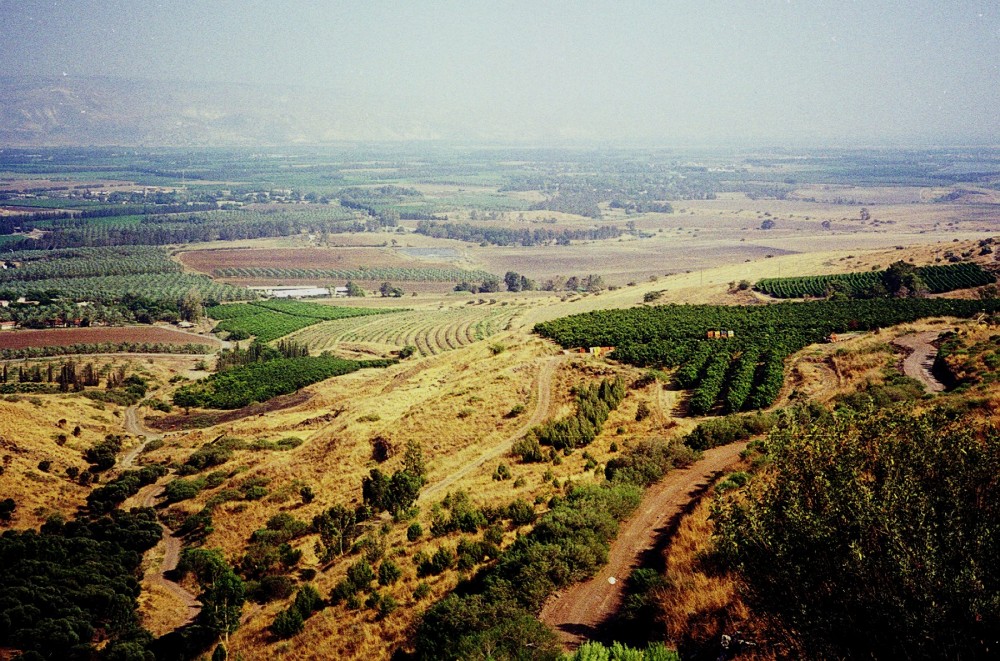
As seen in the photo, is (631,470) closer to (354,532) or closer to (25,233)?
(354,532)

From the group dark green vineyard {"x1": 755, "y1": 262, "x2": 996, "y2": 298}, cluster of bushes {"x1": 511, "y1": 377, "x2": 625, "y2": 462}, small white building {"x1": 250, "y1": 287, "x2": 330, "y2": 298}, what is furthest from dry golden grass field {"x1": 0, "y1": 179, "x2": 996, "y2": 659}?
small white building {"x1": 250, "y1": 287, "x2": 330, "y2": 298}

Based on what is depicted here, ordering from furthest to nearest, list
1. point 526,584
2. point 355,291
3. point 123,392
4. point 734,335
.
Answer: point 355,291 < point 123,392 < point 734,335 < point 526,584

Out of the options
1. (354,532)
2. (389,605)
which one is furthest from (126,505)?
(389,605)

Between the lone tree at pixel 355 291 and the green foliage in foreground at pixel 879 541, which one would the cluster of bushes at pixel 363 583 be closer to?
the green foliage in foreground at pixel 879 541

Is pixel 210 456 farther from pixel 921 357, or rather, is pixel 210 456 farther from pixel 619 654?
pixel 921 357

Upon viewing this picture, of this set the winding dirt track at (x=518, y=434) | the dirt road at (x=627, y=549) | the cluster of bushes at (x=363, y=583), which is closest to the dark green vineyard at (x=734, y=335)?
the winding dirt track at (x=518, y=434)

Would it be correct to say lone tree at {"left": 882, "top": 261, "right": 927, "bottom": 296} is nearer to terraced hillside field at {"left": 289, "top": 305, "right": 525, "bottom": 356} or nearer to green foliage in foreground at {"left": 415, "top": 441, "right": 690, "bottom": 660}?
terraced hillside field at {"left": 289, "top": 305, "right": 525, "bottom": 356}

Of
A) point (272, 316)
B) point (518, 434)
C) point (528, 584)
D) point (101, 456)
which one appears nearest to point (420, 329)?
point (272, 316)
